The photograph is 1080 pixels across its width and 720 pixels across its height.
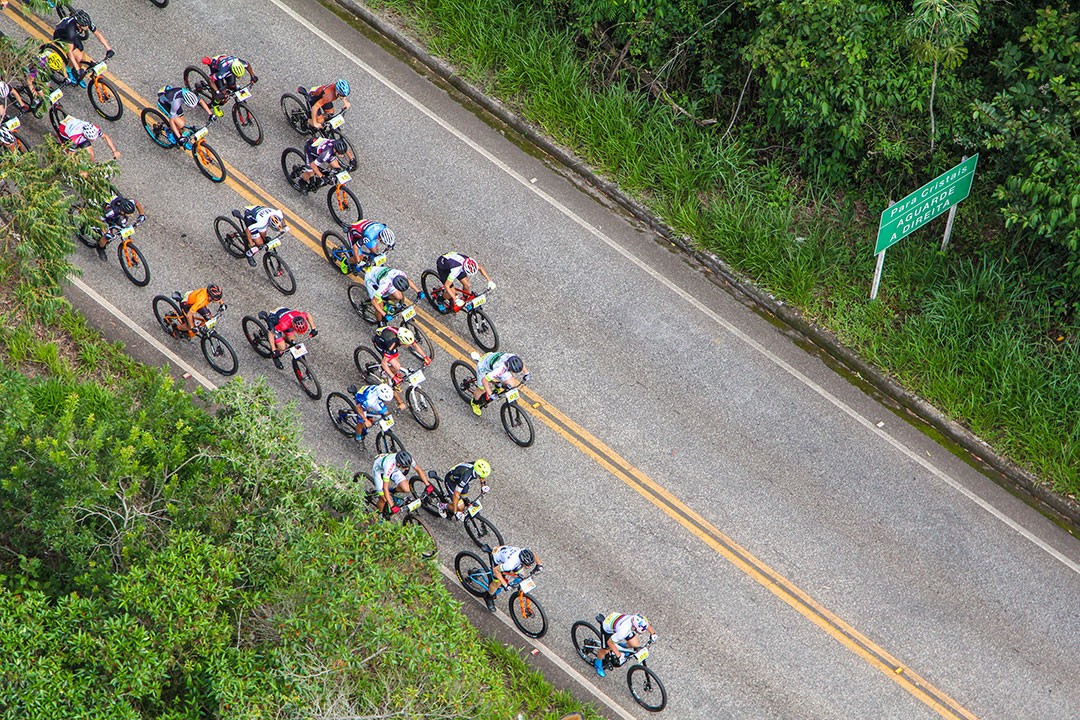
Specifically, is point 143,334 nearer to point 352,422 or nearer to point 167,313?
point 167,313

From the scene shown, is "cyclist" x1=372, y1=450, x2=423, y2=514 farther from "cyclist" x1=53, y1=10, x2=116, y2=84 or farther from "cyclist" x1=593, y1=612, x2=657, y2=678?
"cyclist" x1=53, y1=10, x2=116, y2=84

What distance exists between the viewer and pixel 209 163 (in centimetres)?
1969

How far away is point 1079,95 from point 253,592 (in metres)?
13.2

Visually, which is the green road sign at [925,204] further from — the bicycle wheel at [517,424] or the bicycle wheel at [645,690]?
the bicycle wheel at [645,690]

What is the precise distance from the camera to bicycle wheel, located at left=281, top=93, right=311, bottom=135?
65.7 feet

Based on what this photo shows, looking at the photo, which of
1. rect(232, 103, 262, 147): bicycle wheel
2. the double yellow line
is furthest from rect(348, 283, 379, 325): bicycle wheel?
rect(232, 103, 262, 147): bicycle wheel

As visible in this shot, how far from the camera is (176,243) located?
1897 cm

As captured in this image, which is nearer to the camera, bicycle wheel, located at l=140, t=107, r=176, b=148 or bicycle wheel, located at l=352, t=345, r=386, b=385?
bicycle wheel, located at l=352, t=345, r=386, b=385

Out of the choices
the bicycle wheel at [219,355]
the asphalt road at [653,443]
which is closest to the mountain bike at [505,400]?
the asphalt road at [653,443]

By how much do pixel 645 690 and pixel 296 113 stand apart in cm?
1111

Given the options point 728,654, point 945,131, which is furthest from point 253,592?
point 945,131

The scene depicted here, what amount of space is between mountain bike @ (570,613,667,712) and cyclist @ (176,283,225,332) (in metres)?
6.98

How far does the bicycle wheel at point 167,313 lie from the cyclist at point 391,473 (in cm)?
403

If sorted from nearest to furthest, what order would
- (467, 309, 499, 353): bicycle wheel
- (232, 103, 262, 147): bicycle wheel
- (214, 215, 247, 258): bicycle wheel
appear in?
(467, 309, 499, 353): bicycle wheel < (214, 215, 247, 258): bicycle wheel < (232, 103, 262, 147): bicycle wheel
